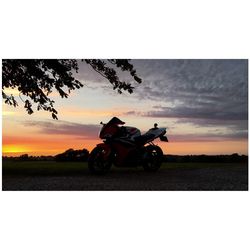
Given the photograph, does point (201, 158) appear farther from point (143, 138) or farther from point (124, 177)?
point (124, 177)

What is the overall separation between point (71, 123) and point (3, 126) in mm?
1098

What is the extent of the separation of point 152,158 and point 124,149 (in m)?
0.57

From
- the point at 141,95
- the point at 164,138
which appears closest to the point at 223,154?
the point at 164,138

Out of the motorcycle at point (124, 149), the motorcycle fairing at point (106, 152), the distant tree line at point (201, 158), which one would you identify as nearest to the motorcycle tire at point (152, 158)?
the motorcycle at point (124, 149)

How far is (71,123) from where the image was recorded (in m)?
9.07

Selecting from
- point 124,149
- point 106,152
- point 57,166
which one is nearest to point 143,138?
point 124,149

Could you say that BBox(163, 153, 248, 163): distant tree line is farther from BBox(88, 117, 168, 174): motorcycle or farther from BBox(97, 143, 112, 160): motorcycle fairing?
→ BBox(97, 143, 112, 160): motorcycle fairing

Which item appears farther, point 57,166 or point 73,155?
point 57,166

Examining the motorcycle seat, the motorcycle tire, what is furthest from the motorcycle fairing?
the motorcycle tire

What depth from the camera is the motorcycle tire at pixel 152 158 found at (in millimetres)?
9461

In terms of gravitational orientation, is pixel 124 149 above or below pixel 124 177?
above

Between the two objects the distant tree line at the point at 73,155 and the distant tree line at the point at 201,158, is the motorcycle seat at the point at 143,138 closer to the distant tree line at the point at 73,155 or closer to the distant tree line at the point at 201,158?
the distant tree line at the point at 201,158

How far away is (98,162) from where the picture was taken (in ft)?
29.4
